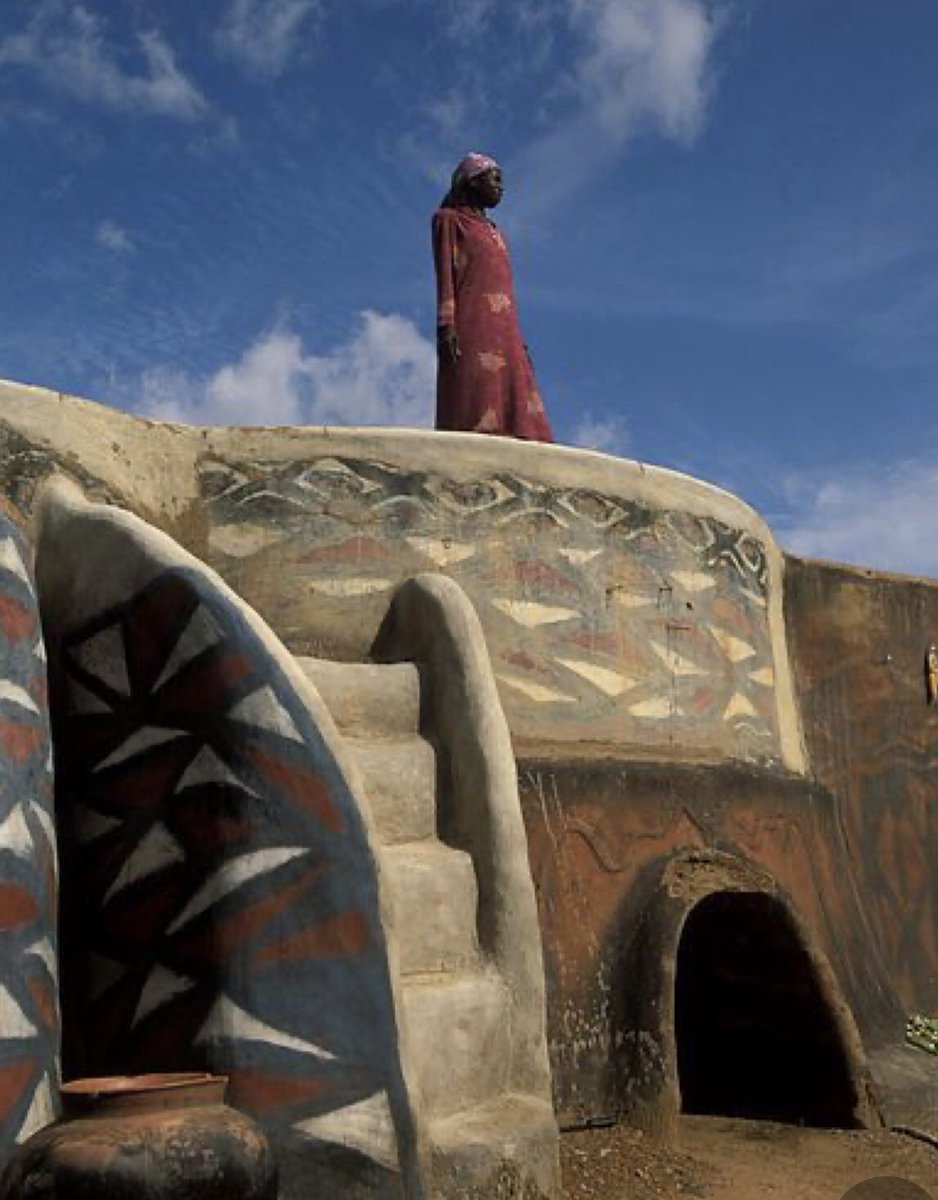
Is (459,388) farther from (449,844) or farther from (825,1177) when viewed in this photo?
(825,1177)

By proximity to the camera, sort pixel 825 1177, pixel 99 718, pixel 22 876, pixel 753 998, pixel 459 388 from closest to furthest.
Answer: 1. pixel 22 876
2. pixel 99 718
3. pixel 825 1177
4. pixel 753 998
5. pixel 459 388

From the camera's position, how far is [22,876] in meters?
3.46

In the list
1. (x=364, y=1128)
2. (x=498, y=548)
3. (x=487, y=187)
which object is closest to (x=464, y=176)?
(x=487, y=187)

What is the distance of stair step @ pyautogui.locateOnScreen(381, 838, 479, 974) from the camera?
4.12 metres

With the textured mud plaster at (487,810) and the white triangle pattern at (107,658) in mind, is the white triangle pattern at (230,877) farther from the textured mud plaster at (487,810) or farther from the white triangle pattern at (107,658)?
the textured mud plaster at (487,810)

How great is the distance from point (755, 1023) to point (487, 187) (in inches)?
174

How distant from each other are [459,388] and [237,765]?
3.76 m

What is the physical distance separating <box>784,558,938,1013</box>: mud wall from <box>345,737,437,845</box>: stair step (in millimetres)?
3786

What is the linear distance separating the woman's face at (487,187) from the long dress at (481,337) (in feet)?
0.31

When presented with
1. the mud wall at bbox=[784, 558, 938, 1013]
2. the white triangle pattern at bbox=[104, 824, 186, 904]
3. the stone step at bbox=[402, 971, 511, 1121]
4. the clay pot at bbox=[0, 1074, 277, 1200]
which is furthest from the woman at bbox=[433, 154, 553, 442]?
the clay pot at bbox=[0, 1074, 277, 1200]

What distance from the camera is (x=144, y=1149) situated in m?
2.89

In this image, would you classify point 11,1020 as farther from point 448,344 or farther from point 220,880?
point 448,344

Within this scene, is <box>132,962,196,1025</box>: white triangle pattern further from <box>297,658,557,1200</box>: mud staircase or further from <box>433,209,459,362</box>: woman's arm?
<box>433,209,459,362</box>: woman's arm

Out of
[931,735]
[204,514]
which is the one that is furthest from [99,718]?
[931,735]
